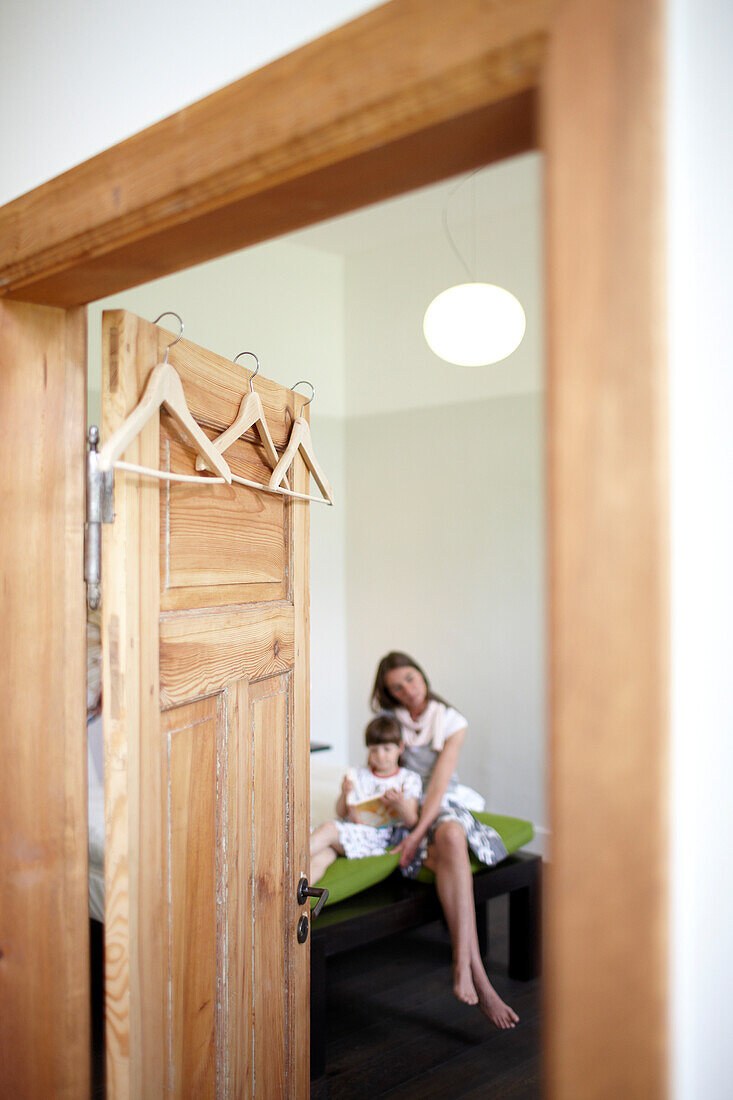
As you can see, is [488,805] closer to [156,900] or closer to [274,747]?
[274,747]

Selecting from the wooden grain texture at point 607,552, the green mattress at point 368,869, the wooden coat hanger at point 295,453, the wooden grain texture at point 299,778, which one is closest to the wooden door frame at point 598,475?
the wooden grain texture at point 607,552

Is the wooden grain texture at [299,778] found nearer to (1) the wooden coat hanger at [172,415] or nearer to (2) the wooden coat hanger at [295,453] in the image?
(2) the wooden coat hanger at [295,453]

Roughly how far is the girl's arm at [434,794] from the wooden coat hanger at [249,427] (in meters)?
1.89

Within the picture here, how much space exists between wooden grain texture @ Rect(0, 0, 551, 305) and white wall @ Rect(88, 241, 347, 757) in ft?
10.6

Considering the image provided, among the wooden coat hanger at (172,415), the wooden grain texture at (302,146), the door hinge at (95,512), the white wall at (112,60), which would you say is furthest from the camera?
the door hinge at (95,512)

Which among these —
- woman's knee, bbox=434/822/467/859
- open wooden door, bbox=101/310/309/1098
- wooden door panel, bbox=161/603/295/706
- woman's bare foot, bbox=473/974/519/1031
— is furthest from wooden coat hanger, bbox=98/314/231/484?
woman's bare foot, bbox=473/974/519/1031

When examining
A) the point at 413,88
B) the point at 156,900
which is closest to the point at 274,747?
the point at 156,900

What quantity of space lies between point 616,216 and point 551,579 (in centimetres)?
30

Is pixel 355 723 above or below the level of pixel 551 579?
below

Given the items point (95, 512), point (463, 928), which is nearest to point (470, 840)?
point (463, 928)

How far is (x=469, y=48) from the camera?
2.43 feet

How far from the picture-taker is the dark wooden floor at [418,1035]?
2520 mm

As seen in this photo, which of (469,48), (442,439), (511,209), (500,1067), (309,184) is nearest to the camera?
(469,48)

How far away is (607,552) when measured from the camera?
0.66m
